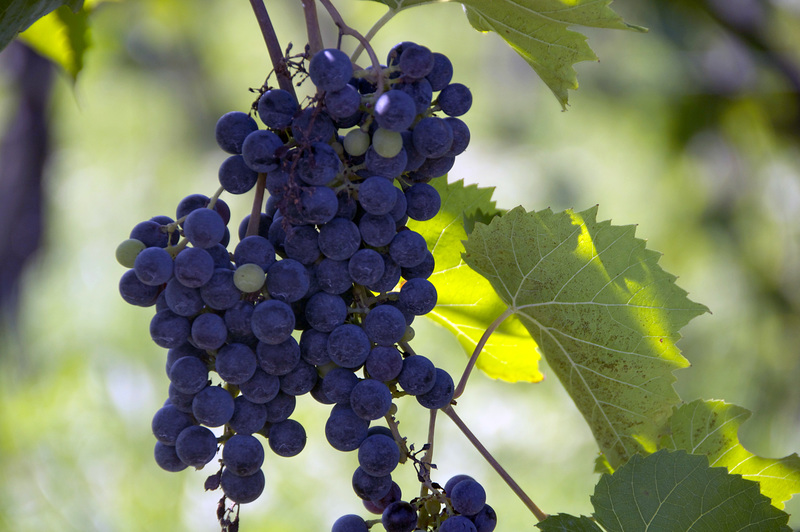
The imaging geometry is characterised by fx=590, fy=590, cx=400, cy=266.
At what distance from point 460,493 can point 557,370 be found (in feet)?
0.65

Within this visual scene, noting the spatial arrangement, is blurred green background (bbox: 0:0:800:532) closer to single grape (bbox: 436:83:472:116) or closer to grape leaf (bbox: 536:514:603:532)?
single grape (bbox: 436:83:472:116)

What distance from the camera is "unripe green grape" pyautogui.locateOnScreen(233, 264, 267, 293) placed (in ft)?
1.43

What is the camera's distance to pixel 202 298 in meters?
0.45

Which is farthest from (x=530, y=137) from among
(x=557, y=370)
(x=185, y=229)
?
(x=185, y=229)

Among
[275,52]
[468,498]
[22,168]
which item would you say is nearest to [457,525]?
[468,498]

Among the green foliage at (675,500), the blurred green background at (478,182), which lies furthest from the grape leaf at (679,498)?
the blurred green background at (478,182)

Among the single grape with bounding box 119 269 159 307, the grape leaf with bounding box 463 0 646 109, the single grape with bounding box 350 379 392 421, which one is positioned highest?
the grape leaf with bounding box 463 0 646 109

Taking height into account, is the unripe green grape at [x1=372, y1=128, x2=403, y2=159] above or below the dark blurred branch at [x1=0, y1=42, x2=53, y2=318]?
below

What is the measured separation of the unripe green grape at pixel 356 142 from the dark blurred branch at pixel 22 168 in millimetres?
2146

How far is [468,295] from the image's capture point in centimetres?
70

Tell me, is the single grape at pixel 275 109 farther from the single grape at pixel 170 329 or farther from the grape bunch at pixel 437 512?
the grape bunch at pixel 437 512

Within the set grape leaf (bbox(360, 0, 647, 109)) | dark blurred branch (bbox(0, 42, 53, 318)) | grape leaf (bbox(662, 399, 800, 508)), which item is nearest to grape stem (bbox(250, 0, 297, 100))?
Result: grape leaf (bbox(360, 0, 647, 109))

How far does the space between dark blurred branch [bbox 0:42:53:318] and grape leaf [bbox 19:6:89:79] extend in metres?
1.61

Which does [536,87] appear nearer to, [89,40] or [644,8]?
[644,8]
